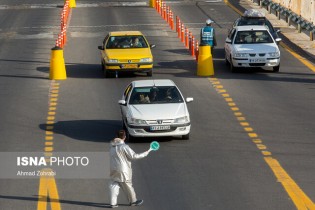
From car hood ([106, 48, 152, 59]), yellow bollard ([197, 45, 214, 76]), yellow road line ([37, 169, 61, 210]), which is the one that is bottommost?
yellow bollard ([197, 45, 214, 76])

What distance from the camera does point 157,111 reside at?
28234mm

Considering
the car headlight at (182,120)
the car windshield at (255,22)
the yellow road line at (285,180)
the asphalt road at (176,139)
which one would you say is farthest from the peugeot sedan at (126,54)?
the car headlight at (182,120)

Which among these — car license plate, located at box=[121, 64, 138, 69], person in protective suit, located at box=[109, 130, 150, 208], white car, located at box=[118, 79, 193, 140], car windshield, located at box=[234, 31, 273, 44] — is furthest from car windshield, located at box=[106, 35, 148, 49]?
person in protective suit, located at box=[109, 130, 150, 208]

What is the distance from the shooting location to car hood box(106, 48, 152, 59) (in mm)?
38688

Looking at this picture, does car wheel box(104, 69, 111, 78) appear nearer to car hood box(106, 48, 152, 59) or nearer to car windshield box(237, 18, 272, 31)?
car hood box(106, 48, 152, 59)

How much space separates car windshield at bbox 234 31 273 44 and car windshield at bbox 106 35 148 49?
11.5 feet

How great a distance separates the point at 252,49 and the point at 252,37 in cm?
129

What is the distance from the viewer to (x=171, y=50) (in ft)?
154

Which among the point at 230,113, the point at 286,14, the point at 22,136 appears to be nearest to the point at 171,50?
the point at 286,14

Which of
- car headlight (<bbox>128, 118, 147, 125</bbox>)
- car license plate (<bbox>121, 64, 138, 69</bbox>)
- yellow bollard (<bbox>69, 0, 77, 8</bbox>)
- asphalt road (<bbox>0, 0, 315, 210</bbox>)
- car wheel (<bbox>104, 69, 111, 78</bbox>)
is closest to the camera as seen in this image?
asphalt road (<bbox>0, 0, 315, 210</bbox>)

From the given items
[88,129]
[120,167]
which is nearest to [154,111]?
[88,129]

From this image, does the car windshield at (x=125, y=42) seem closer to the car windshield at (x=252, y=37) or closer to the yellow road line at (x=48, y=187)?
the car windshield at (x=252, y=37)

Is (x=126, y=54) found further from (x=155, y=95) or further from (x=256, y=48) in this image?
(x=155, y=95)

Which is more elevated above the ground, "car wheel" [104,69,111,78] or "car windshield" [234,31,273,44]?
"car windshield" [234,31,273,44]
